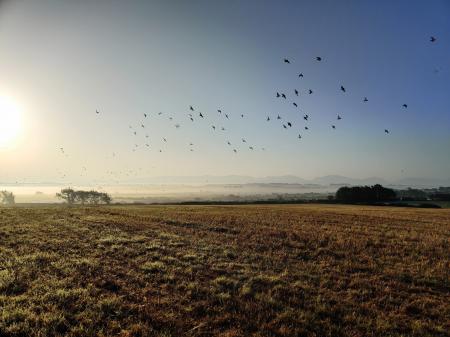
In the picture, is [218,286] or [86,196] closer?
[218,286]

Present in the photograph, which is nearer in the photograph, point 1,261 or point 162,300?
point 162,300

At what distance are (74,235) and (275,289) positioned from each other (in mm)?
15532

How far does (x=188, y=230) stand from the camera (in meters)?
28.2

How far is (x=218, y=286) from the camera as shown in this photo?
13.6 meters

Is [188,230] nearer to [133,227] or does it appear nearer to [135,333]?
[133,227]

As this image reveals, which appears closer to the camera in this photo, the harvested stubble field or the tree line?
the harvested stubble field

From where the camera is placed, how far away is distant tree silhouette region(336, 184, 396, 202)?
135500 millimetres

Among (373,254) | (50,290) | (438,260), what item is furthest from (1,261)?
(438,260)

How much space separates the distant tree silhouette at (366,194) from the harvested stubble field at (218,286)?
11763cm

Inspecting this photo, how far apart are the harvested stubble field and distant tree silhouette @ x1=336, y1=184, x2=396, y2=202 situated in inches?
4631

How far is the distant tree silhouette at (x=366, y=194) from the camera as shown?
13550cm

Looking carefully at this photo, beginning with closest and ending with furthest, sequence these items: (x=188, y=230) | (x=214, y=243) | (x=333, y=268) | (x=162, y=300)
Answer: (x=162, y=300) → (x=333, y=268) → (x=214, y=243) → (x=188, y=230)

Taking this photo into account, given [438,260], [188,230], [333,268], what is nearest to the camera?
[333,268]

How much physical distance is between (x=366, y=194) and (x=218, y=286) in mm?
136153
